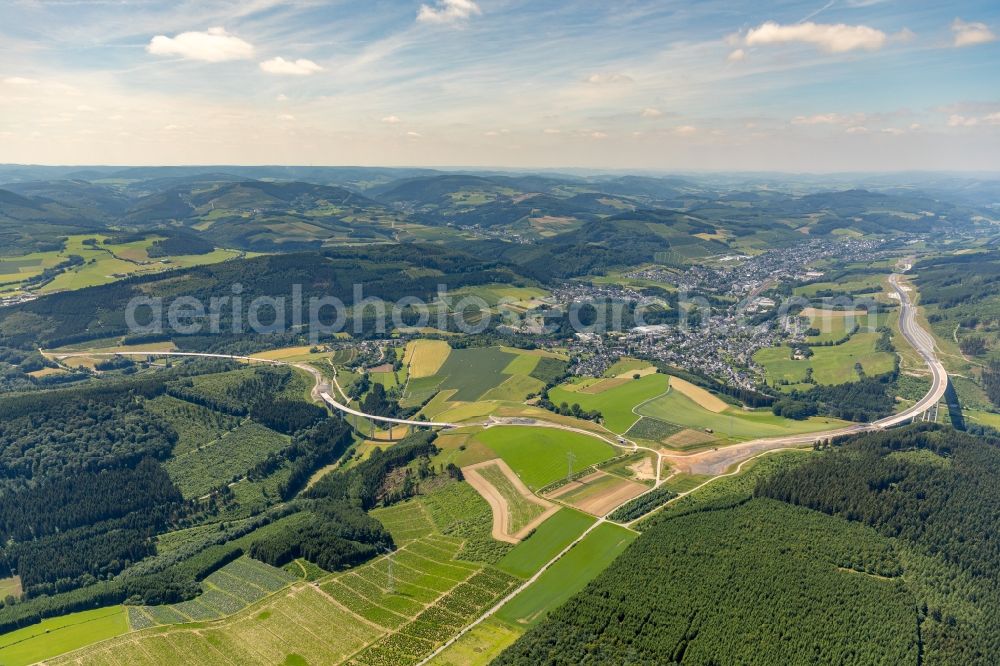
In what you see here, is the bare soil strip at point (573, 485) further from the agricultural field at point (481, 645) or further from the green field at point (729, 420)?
the agricultural field at point (481, 645)

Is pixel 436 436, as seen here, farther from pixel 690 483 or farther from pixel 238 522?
pixel 690 483

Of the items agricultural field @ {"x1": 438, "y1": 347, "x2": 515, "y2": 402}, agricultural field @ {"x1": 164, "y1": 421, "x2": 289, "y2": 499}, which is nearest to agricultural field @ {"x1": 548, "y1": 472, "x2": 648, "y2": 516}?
agricultural field @ {"x1": 438, "y1": 347, "x2": 515, "y2": 402}

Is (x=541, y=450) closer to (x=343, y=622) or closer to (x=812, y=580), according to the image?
(x=812, y=580)

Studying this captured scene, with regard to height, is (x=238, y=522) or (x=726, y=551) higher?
(x=726, y=551)

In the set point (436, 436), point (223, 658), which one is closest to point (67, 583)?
point (223, 658)

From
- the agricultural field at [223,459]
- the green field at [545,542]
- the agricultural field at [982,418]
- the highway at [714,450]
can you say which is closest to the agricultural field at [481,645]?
the highway at [714,450]
